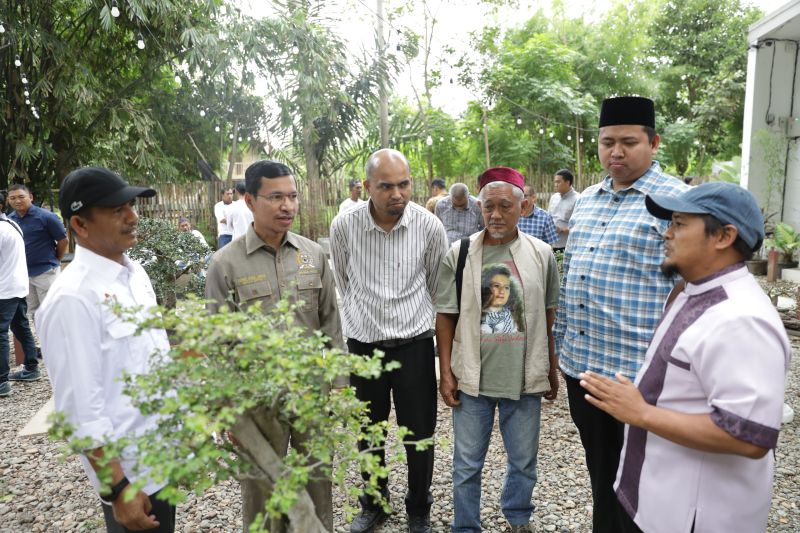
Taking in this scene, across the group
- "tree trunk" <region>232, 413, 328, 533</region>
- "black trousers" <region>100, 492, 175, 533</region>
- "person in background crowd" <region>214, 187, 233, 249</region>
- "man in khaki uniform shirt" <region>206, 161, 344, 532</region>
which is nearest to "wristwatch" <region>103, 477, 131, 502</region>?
"black trousers" <region>100, 492, 175, 533</region>

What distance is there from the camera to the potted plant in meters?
9.70

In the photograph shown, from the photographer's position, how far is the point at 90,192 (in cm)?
181

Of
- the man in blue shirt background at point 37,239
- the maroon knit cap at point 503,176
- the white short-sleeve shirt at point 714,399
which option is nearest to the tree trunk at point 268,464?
the white short-sleeve shirt at point 714,399

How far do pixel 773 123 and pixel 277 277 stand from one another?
11.2 m

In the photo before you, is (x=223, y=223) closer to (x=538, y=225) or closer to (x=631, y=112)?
(x=538, y=225)

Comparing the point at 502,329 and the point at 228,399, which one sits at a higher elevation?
the point at 228,399

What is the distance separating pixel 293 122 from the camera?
574 inches

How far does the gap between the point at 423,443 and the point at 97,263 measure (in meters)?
1.24

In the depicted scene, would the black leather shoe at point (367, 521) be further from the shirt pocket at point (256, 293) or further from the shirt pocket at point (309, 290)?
the shirt pocket at point (256, 293)

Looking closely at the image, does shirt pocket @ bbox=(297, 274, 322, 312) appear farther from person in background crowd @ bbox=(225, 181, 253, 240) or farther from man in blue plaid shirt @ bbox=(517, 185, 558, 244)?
person in background crowd @ bbox=(225, 181, 253, 240)

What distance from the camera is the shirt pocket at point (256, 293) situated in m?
2.46

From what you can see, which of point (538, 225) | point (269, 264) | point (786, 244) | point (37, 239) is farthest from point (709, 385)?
point (786, 244)

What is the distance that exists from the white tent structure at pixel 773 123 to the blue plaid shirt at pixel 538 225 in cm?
650

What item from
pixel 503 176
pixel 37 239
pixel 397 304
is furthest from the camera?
pixel 37 239
